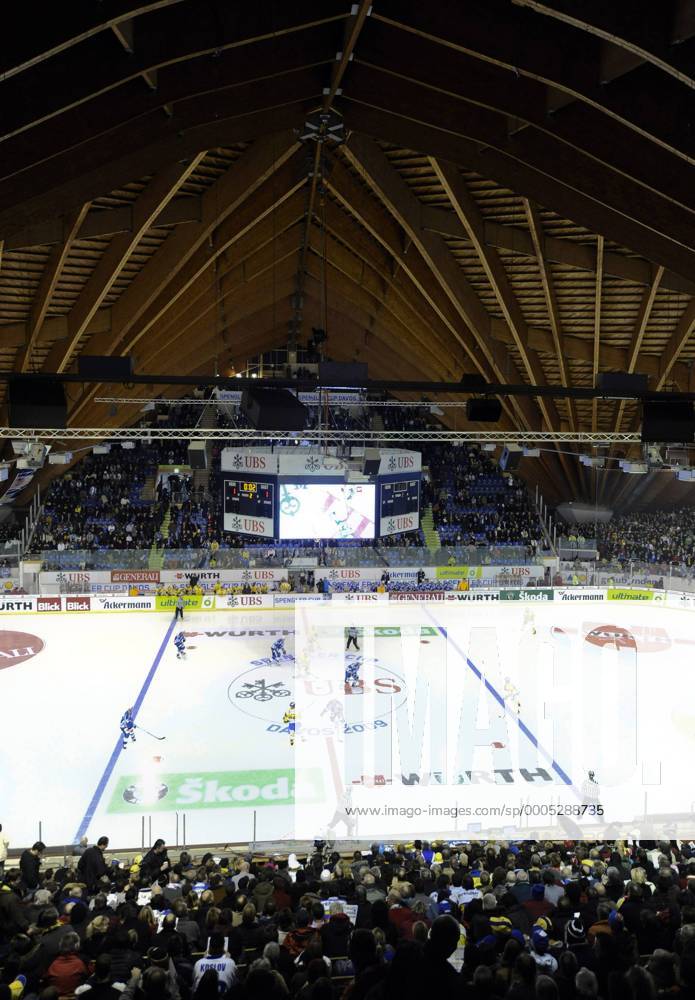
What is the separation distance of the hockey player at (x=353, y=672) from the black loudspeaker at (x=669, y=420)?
37.1 feet

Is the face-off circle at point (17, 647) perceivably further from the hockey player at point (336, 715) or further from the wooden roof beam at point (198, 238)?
the hockey player at point (336, 715)

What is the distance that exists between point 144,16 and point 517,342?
14.3 metres

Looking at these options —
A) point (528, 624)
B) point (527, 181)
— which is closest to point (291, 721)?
point (527, 181)

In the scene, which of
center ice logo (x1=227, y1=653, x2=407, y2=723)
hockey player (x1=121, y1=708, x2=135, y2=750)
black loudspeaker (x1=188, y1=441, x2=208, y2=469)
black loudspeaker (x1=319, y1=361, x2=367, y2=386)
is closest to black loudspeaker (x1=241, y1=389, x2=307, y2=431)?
black loudspeaker (x1=319, y1=361, x2=367, y2=386)

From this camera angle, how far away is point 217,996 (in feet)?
15.4

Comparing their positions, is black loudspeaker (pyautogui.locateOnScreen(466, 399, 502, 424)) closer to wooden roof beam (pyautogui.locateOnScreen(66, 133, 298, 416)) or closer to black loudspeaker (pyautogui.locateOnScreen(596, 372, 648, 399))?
black loudspeaker (pyautogui.locateOnScreen(596, 372, 648, 399))

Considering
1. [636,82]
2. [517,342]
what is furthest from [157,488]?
[636,82]

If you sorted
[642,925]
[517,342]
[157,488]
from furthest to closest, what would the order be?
[157,488] → [517,342] → [642,925]

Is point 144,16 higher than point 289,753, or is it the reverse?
point 144,16

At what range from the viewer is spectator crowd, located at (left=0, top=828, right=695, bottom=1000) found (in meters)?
4.66

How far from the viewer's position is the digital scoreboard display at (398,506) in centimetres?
2847

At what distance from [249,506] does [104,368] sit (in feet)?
54.1

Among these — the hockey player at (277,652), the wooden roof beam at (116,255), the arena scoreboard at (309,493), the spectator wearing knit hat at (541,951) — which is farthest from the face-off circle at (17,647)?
the spectator wearing knit hat at (541,951)

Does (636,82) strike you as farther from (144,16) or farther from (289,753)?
(289,753)
